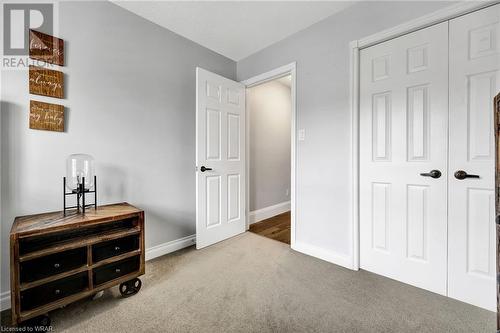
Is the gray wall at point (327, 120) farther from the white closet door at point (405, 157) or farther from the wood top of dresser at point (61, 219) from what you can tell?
the wood top of dresser at point (61, 219)

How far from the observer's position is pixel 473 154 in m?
1.45

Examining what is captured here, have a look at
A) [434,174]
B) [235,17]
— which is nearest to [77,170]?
[235,17]

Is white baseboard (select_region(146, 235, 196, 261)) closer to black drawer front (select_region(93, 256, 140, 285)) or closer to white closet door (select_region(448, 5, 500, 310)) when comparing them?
black drawer front (select_region(93, 256, 140, 285))

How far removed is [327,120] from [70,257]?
2.29 m

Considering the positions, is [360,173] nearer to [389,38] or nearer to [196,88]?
[389,38]

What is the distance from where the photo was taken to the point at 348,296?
5.16 ft

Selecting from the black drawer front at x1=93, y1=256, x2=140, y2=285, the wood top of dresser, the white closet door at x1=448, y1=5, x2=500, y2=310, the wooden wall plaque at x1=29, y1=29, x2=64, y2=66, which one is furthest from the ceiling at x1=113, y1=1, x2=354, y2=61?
the black drawer front at x1=93, y1=256, x2=140, y2=285

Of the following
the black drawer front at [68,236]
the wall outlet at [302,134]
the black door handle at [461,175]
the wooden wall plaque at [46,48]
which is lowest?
the black drawer front at [68,236]

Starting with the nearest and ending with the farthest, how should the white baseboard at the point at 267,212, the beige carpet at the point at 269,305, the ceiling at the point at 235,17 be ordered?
the beige carpet at the point at 269,305, the ceiling at the point at 235,17, the white baseboard at the point at 267,212

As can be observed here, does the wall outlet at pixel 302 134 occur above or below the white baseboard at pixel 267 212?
above

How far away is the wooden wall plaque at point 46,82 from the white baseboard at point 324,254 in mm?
2573

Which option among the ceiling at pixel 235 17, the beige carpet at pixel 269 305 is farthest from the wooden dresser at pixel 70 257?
the ceiling at pixel 235 17

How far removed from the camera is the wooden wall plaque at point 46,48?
5.18ft

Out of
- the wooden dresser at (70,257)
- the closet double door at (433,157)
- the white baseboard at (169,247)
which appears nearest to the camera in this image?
the wooden dresser at (70,257)
